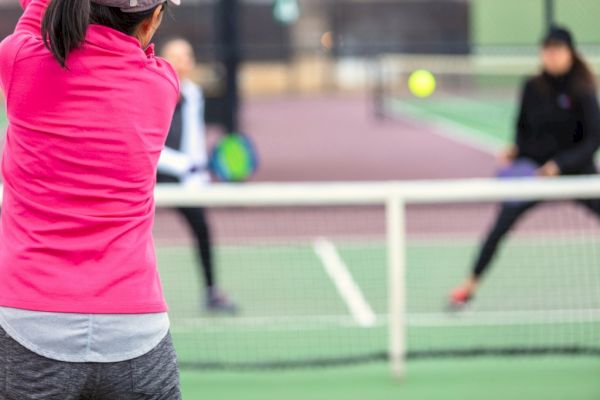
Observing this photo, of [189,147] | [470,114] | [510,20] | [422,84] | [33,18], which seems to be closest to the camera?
[33,18]

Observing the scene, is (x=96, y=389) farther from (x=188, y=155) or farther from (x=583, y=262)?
(x=583, y=262)

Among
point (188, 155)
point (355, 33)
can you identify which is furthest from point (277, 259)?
point (355, 33)

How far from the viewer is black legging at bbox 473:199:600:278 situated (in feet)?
19.3

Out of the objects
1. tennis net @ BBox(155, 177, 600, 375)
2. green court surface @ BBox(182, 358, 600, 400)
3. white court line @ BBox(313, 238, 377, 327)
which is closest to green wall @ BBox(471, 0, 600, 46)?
tennis net @ BBox(155, 177, 600, 375)

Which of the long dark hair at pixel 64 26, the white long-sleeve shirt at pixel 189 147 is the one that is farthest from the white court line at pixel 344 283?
the long dark hair at pixel 64 26

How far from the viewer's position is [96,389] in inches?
80.2

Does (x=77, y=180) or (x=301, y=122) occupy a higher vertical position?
(x=77, y=180)

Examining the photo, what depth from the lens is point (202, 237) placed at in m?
6.06

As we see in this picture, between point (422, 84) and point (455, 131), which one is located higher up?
point (422, 84)

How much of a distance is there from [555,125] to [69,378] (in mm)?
4596

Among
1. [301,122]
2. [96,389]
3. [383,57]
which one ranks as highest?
[96,389]

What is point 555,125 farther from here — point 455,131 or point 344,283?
point 455,131

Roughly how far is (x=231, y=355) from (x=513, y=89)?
20478 mm

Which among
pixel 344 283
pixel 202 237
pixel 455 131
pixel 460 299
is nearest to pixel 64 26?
pixel 202 237
